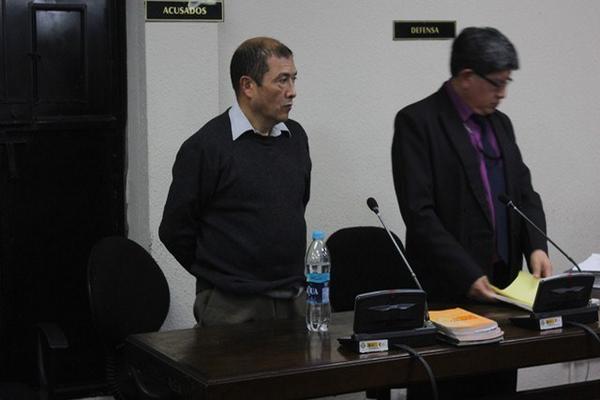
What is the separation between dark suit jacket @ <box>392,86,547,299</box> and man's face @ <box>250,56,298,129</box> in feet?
1.26

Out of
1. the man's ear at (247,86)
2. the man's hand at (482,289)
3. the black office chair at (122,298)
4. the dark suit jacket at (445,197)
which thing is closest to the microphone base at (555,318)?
the man's hand at (482,289)

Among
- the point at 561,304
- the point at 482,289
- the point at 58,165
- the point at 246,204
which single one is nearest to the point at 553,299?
the point at 561,304

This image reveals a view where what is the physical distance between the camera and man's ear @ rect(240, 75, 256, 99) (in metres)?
3.36

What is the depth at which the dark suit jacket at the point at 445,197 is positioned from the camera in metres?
3.25

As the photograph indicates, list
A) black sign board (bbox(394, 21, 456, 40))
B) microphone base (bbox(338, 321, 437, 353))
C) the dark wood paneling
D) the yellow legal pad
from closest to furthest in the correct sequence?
microphone base (bbox(338, 321, 437, 353)) < the yellow legal pad < the dark wood paneling < black sign board (bbox(394, 21, 456, 40))

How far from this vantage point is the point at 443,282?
332cm

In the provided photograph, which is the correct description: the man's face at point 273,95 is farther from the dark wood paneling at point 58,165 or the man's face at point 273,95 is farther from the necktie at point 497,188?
the dark wood paneling at point 58,165

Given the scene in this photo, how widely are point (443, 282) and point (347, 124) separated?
1.45 metres

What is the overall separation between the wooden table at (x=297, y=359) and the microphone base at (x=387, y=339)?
0.08 ft

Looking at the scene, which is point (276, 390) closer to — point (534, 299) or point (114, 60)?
point (534, 299)

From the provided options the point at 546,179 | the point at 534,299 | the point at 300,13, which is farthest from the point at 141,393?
the point at 546,179

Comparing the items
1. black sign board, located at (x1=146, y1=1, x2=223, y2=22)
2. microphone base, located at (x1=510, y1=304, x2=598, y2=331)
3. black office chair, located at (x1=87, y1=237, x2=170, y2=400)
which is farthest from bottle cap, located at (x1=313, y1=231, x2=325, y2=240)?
black sign board, located at (x1=146, y1=1, x2=223, y2=22)

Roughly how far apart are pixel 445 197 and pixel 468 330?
24.6 inches

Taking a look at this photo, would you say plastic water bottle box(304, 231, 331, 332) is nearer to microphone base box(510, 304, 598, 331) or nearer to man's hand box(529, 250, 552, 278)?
microphone base box(510, 304, 598, 331)
